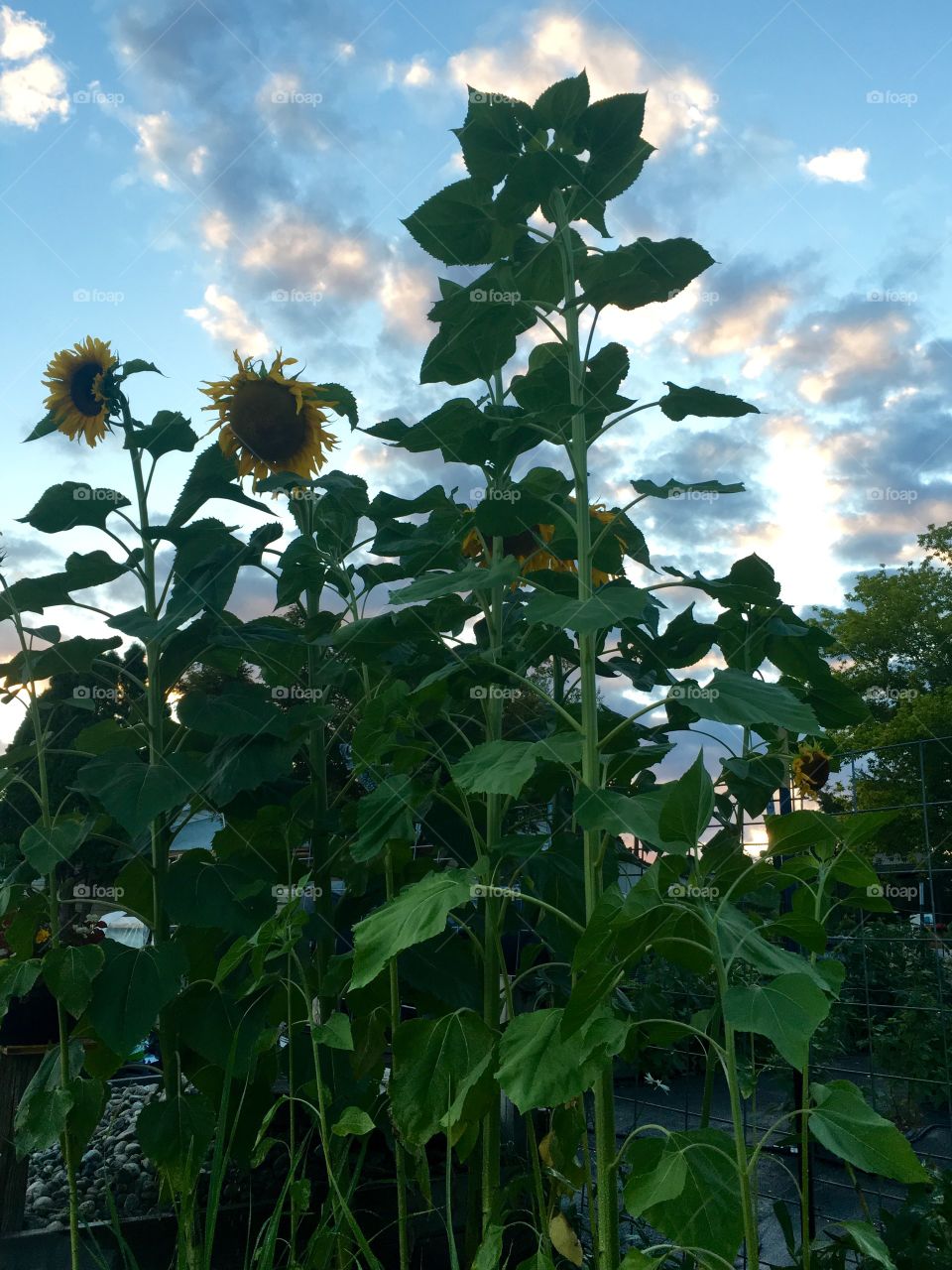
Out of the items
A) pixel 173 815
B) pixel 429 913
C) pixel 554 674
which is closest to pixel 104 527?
pixel 173 815

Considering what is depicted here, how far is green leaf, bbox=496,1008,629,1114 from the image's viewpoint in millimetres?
1363

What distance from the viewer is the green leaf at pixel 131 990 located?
6.95ft

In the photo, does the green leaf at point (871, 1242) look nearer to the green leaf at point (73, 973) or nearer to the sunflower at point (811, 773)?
the green leaf at point (73, 973)

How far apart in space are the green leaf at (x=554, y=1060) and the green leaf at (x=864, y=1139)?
9.9 inches

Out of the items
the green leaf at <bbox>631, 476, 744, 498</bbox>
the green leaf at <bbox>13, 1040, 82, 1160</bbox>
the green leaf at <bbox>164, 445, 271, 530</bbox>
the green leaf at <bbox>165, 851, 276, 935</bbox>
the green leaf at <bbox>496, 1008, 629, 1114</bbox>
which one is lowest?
the green leaf at <bbox>13, 1040, 82, 1160</bbox>

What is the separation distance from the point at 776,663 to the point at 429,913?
2.96 feet

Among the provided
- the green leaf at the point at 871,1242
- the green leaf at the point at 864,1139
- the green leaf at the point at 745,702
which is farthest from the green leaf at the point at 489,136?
the green leaf at the point at 871,1242

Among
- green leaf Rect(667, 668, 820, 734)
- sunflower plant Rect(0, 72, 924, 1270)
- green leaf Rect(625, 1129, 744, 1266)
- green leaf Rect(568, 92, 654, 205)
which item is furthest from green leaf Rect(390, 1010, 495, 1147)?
green leaf Rect(568, 92, 654, 205)

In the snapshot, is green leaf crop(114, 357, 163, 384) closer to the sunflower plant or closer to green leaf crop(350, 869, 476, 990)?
the sunflower plant

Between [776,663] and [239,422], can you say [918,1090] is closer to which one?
[776,663]

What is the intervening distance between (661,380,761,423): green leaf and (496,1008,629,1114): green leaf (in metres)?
0.97

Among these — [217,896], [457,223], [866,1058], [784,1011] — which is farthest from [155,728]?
[866,1058]

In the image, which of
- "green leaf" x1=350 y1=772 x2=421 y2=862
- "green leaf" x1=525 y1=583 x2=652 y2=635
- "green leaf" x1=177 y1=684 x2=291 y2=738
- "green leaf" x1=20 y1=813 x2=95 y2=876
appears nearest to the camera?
"green leaf" x1=525 y1=583 x2=652 y2=635

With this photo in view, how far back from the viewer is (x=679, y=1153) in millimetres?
1189
